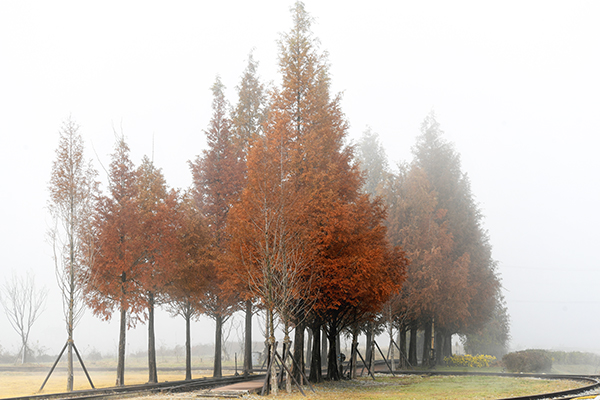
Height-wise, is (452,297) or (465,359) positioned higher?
(452,297)

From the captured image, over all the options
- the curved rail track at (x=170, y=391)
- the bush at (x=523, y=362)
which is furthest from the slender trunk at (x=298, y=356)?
the bush at (x=523, y=362)

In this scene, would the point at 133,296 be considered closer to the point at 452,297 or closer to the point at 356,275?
the point at 356,275

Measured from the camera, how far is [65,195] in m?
22.4

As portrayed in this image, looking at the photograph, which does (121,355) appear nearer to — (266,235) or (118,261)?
(118,261)

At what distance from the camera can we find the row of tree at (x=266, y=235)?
767 inches

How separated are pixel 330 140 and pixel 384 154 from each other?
76.7ft

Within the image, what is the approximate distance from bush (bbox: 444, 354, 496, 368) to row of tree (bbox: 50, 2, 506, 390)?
606 cm

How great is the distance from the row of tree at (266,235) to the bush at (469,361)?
19.9 feet

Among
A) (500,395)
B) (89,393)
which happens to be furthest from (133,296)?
(500,395)

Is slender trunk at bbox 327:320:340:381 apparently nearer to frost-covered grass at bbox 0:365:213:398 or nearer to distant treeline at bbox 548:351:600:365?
frost-covered grass at bbox 0:365:213:398

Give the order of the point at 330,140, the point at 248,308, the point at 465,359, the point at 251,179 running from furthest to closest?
the point at 465,359, the point at 248,308, the point at 330,140, the point at 251,179

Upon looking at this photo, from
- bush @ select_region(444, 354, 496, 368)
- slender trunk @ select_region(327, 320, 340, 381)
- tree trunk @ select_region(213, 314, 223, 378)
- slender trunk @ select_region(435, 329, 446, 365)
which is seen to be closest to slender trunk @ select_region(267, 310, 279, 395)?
slender trunk @ select_region(327, 320, 340, 381)

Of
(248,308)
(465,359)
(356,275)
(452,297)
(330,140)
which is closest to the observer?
(356,275)

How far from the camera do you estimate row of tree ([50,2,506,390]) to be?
19.5m
